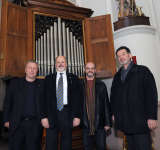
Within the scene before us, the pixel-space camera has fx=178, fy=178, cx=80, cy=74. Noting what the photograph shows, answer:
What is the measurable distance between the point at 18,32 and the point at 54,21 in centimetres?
89

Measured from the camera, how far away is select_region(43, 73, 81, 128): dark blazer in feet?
6.39

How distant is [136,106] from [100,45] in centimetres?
207

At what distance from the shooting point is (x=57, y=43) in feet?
12.0

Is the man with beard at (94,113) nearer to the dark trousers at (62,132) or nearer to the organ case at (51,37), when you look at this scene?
the dark trousers at (62,132)

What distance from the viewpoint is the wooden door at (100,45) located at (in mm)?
3537

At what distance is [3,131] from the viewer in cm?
355

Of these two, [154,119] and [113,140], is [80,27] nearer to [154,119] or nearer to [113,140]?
[113,140]

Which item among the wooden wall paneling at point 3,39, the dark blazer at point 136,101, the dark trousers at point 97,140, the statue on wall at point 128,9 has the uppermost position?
the statue on wall at point 128,9

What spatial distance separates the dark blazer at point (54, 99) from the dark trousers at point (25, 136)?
0.23 m

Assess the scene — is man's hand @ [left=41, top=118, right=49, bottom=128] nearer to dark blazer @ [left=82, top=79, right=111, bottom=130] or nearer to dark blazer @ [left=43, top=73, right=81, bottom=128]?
dark blazer @ [left=43, top=73, right=81, bottom=128]

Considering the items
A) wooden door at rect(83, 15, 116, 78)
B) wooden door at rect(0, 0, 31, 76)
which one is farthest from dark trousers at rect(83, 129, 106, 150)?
wooden door at rect(0, 0, 31, 76)

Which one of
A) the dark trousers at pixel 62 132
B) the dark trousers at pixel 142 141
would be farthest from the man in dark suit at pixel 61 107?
the dark trousers at pixel 142 141

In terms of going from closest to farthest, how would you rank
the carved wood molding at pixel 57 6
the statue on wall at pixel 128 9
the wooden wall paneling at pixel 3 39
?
the wooden wall paneling at pixel 3 39, the carved wood molding at pixel 57 6, the statue on wall at pixel 128 9

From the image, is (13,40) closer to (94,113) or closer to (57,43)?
(57,43)
